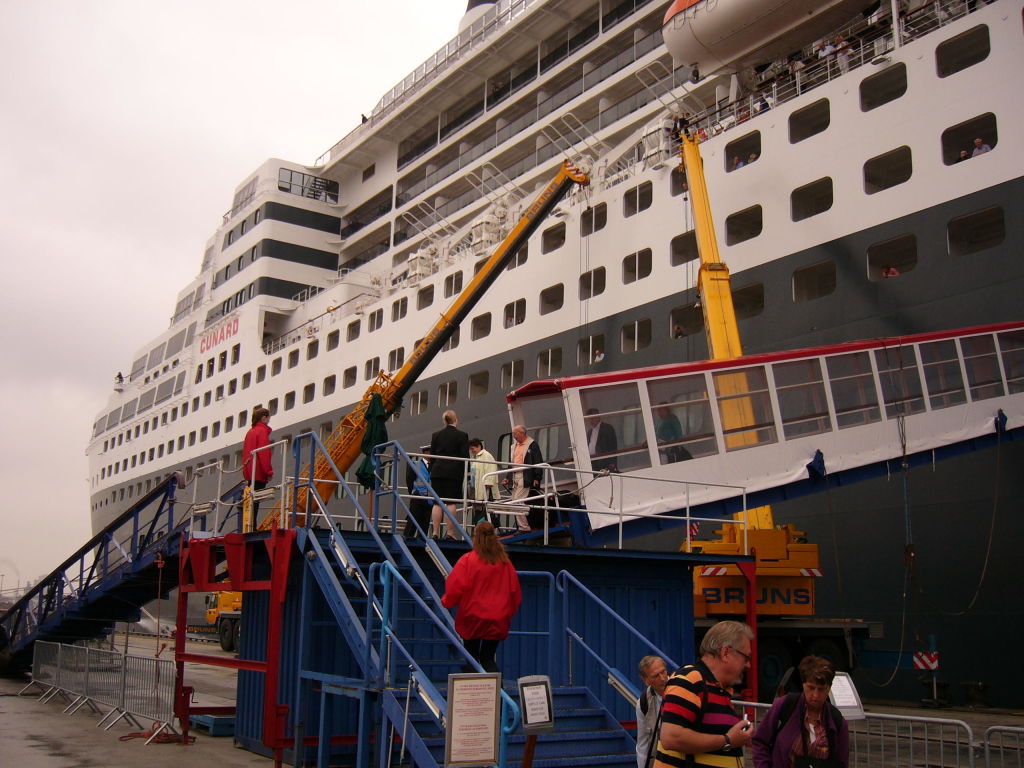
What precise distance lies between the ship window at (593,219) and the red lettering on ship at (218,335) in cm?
2131

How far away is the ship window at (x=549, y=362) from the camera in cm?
2133

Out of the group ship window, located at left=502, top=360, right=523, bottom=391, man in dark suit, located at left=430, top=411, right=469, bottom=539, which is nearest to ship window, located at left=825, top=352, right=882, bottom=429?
man in dark suit, located at left=430, top=411, right=469, bottom=539

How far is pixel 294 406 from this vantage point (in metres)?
32.3

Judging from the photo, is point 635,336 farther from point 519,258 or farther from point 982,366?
point 982,366

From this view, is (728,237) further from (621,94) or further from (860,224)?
(621,94)

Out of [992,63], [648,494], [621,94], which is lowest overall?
[648,494]

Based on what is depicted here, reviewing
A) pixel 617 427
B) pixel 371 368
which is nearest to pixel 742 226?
pixel 617 427

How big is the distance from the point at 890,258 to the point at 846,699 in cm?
1182

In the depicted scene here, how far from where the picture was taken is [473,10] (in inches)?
1561

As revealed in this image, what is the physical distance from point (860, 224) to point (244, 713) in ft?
38.7

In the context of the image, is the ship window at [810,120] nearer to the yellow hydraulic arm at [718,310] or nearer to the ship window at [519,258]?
the yellow hydraulic arm at [718,310]

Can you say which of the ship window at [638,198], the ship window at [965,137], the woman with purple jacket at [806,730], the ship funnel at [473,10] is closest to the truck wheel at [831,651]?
the ship window at [965,137]

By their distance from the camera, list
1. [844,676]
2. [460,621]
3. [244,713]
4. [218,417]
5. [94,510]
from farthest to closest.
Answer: [94,510] < [218,417] < [244,713] < [460,621] < [844,676]

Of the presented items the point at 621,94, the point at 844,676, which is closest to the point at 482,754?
the point at 844,676
